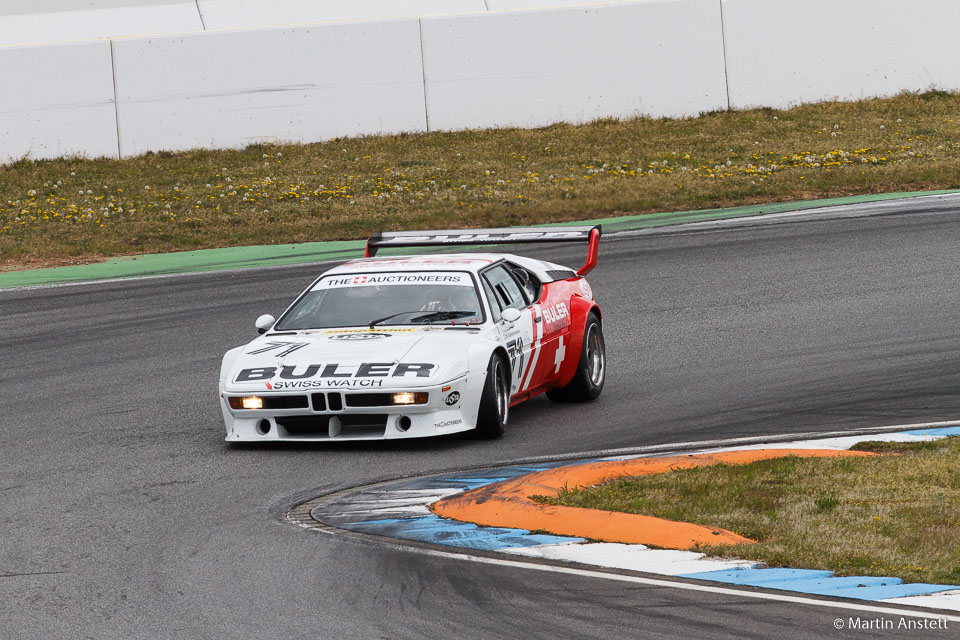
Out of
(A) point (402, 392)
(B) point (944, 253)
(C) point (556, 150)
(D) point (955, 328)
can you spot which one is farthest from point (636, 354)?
(C) point (556, 150)

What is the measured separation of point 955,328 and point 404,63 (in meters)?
15.7

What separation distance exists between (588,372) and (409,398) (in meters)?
2.29

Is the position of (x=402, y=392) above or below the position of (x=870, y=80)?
below

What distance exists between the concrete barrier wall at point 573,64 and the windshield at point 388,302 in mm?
16960

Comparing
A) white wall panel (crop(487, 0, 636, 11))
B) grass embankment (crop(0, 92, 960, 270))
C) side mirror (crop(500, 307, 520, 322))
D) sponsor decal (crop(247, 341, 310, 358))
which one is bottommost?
sponsor decal (crop(247, 341, 310, 358))

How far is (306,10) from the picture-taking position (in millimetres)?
30156

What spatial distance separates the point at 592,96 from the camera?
2725 cm

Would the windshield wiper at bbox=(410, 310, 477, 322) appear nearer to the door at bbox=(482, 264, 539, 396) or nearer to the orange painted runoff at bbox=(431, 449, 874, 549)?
the door at bbox=(482, 264, 539, 396)

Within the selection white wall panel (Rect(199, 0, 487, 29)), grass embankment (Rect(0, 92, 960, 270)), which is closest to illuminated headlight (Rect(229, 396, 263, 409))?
grass embankment (Rect(0, 92, 960, 270))

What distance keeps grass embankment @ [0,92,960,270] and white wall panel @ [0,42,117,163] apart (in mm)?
346

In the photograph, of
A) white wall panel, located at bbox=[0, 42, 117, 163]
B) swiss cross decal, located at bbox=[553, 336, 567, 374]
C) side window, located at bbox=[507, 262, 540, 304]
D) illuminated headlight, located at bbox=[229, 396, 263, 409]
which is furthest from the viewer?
white wall panel, located at bbox=[0, 42, 117, 163]

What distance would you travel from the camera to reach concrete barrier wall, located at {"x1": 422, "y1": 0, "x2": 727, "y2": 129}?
26.6 meters

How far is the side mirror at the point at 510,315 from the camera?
965 centimetres

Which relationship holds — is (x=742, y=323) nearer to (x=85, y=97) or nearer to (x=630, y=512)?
(x=630, y=512)
